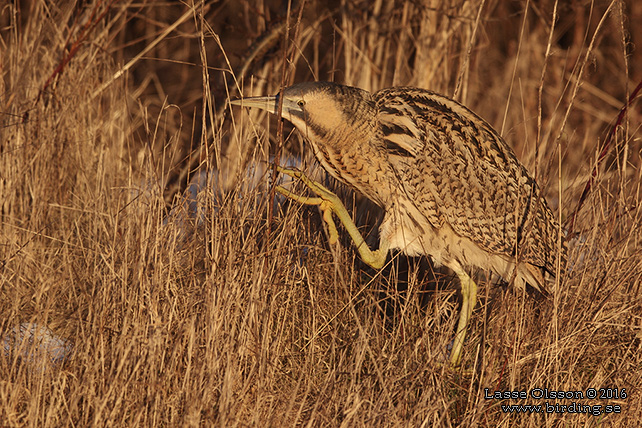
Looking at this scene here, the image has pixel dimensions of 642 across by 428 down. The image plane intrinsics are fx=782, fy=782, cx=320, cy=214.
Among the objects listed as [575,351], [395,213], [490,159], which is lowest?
[575,351]

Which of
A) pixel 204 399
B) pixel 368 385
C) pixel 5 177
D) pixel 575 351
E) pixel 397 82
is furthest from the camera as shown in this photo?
pixel 397 82

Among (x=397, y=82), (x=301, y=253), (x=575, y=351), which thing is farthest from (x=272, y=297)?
(x=397, y=82)

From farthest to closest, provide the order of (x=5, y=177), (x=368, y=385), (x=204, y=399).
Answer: (x=5, y=177)
(x=368, y=385)
(x=204, y=399)

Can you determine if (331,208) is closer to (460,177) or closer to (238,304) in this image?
(460,177)

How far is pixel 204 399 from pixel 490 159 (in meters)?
1.55

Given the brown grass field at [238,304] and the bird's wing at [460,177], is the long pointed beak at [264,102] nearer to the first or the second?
the brown grass field at [238,304]

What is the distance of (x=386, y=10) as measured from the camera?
4488 mm

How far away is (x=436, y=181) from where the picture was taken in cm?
303

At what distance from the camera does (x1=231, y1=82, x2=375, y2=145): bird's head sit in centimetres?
284

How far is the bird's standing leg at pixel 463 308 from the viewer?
2729 mm

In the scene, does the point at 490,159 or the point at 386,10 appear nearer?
the point at 490,159

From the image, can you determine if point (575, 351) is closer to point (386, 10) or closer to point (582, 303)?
point (582, 303)

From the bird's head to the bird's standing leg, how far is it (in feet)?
2.32

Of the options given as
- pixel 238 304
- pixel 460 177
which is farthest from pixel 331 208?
pixel 238 304
